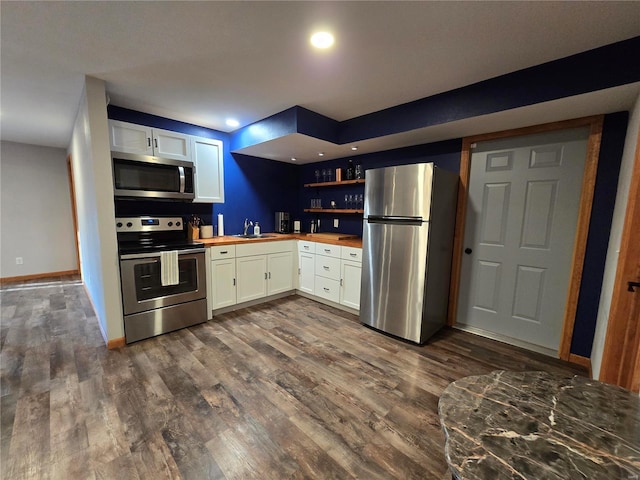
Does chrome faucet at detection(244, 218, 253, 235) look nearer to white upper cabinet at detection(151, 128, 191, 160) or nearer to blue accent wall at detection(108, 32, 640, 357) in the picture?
blue accent wall at detection(108, 32, 640, 357)

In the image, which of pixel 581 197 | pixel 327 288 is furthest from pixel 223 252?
pixel 581 197

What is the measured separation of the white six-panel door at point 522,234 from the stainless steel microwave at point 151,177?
317 centimetres

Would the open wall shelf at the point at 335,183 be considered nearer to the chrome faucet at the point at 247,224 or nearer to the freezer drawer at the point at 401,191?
the freezer drawer at the point at 401,191

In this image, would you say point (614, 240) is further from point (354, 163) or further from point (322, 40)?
point (354, 163)

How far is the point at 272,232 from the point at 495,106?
11.1 feet

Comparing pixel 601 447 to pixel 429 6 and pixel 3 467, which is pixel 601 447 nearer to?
pixel 429 6

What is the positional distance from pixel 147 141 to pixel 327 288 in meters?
2.72

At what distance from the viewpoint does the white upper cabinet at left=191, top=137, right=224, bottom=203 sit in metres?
3.30

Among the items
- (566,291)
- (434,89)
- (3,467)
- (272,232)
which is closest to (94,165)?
(3,467)

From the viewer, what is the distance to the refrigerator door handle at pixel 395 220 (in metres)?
2.56

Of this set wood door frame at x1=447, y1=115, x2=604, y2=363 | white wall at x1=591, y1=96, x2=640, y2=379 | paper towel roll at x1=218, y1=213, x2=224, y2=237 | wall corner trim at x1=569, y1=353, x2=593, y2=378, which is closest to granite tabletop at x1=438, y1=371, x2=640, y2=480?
white wall at x1=591, y1=96, x2=640, y2=379

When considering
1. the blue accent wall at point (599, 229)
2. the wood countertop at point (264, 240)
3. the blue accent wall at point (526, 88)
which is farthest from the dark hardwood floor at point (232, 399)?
the blue accent wall at point (526, 88)

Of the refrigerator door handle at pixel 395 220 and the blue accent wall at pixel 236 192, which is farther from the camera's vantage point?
the blue accent wall at pixel 236 192

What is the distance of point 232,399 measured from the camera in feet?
6.13
